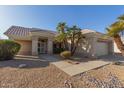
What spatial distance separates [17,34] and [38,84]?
50.1ft

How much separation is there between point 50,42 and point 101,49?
8.46 m

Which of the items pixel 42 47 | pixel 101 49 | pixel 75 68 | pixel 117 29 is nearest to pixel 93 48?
pixel 101 49

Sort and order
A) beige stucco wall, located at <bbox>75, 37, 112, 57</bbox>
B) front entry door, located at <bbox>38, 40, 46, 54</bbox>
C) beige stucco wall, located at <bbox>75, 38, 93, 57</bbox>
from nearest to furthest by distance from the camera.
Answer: beige stucco wall, located at <bbox>75, 37, 112, 57</bbox> < beige stucco wall, located at <bbox>75, 38, 93, 57</bbox> < front entry door, located at <bbox>38, 40, 46, 54</bbox>

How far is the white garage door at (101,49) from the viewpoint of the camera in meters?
18.3

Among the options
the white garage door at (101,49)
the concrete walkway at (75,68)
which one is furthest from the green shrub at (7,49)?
the white garage door at (101,49)

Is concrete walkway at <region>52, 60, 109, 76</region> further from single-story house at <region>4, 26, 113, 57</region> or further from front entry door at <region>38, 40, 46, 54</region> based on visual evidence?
front entry door at <region>38, 40, 46, 54</region>

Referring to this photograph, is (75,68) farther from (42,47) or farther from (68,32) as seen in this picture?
(42,47)

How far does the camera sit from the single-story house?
55.8 feet

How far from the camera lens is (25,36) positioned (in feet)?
64.4

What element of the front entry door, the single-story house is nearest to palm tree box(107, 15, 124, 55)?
the single-story house

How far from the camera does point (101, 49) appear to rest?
1916cm

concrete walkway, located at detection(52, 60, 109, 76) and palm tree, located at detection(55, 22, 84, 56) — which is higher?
palm tree, located at detection(55, 22, 84, 56)
